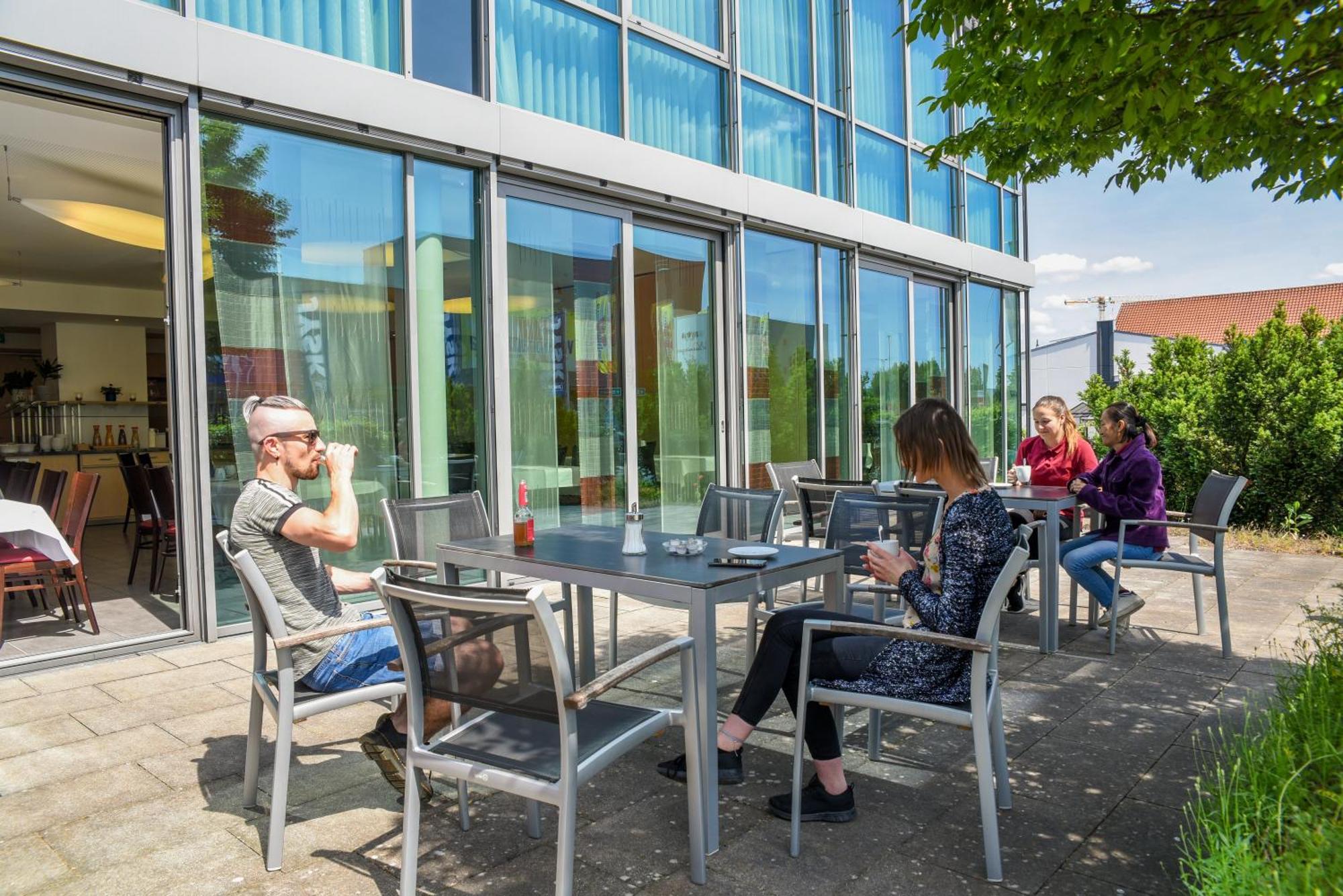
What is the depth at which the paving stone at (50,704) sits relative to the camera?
3768 millimetres

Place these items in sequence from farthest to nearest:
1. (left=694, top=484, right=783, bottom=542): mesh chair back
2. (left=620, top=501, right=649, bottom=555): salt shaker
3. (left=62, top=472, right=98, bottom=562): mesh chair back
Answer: (left=62, top=472, right=98, bottom=562): mesh chair back
(left=694, top=484, right=783, bottom=542): mesh chair back
(left=620, top=501, right=649, bottom=555): salt shaker

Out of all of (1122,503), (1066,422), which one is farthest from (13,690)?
(1066,422)

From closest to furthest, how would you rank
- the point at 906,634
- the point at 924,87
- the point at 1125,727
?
the point at 906,634 → the point at 1125,727 → the point at 924,87

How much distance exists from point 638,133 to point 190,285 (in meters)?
3.89

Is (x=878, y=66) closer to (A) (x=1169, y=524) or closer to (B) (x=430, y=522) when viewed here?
(A) (x=1169, y=524)

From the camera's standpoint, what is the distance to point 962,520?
2.63 m

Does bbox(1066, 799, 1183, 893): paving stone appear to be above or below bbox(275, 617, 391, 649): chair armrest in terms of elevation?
below

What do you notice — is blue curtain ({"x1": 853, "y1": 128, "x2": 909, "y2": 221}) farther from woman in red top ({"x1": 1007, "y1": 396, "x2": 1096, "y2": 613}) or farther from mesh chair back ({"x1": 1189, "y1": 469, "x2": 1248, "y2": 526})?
mesh chair back ({"x1": 1189, "y1": 469, "x2": 1248, "y2": 526})

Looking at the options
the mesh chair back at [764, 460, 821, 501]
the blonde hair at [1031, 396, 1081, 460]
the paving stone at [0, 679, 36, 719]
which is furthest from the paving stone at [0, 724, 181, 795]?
the blonde hair at [1031, 396, 1081, 460]

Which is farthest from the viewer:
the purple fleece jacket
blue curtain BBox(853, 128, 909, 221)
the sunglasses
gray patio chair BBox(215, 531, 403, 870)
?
blue curtain BBox(853, 128, 909, 221)

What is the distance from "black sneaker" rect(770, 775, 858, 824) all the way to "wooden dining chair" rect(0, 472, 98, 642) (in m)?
4.37

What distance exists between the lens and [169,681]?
4262 mm

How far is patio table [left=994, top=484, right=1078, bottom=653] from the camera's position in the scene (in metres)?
4.67

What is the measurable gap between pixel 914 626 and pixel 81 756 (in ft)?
10.2
